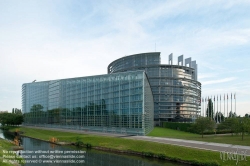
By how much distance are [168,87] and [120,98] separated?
7071 centimetres

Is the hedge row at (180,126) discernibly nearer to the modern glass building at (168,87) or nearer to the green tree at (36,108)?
the modern glass building at (168,87)

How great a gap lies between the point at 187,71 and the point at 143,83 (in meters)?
86.1

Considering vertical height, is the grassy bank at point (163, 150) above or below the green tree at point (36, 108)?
below

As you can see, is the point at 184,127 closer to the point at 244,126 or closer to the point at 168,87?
the point at 244,126

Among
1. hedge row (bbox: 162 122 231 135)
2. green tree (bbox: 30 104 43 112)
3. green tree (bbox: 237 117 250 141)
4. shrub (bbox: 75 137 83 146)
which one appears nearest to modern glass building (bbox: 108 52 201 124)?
hedge row (bbox: 162 122 231 135)

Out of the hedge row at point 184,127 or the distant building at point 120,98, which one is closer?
the distant building at point 120,98

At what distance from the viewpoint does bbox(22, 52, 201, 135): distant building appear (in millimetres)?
60125

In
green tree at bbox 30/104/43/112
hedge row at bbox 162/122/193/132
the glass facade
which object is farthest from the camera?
green tree at bbox 30/104/43/112

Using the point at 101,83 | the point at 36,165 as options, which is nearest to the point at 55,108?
the point at 101,83

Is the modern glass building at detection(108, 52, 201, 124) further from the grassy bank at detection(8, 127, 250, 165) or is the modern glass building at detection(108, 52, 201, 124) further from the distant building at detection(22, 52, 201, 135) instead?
the grassy bank at detection(8, 127, 250, 165)

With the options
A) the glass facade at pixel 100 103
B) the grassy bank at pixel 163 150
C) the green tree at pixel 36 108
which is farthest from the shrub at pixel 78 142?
the green tree at pixel 36 108

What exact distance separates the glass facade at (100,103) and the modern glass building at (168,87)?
50.3m

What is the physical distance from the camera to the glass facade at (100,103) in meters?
58.9

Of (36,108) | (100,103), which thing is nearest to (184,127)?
(100,103)
